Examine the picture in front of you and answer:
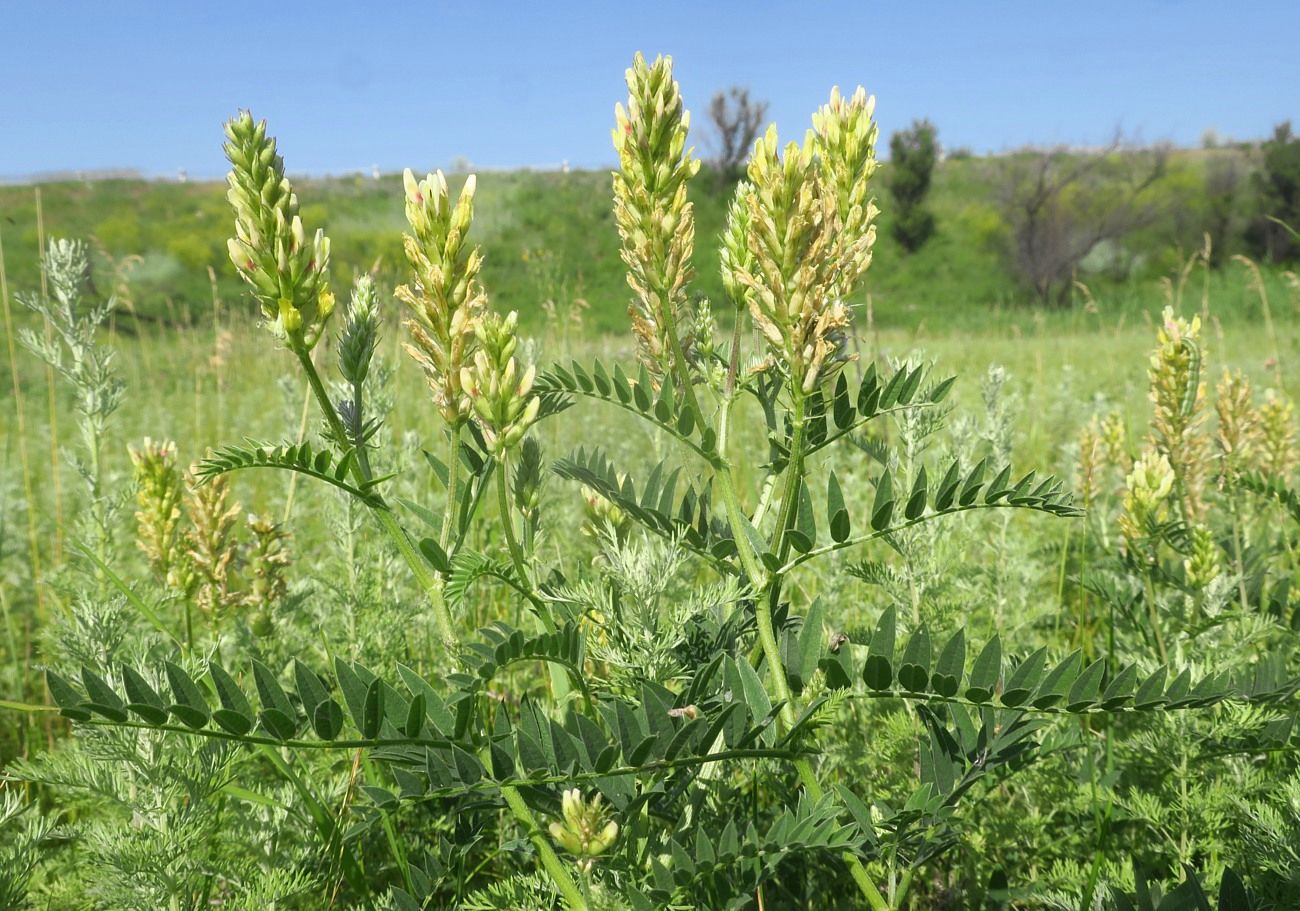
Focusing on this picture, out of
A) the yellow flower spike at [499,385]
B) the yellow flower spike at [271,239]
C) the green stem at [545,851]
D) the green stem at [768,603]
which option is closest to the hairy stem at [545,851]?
the green stem at [545,851]

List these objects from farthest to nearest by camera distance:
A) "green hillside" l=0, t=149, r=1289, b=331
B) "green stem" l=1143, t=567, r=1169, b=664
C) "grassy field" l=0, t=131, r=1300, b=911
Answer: "green hillside" l=0, t=149, r=1289, b=331 → "green stem" l=1143, t=567, r=1169, b=664 → "grassy field" l=0, t=131, r=1300, b=911

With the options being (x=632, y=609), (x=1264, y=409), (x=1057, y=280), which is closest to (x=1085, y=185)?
(x=1057, y=280)

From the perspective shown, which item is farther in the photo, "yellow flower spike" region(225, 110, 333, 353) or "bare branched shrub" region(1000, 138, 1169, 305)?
"bare branched shrub" region(1000, 138, 1169, 305)

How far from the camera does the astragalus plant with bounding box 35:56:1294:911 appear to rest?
1.05 m

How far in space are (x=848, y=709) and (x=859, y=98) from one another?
4.62ft

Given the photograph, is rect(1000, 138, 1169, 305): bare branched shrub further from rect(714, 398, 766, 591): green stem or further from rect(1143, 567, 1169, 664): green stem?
rect(714, 398, 766, 591): green stem

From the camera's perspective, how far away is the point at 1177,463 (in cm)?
219

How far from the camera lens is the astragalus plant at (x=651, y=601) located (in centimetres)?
105

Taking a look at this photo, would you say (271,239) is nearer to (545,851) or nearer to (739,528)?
(739,528)

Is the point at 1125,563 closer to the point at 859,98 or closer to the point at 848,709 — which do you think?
the point at 848,709

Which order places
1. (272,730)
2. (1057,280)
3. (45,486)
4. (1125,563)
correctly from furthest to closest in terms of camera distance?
(1057,280), (45,486), (1125,563), (272,730)

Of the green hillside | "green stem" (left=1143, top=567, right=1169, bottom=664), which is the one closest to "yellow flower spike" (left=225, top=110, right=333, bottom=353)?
"green stem" (left=1143, top=567, right=1169, bottom=664)

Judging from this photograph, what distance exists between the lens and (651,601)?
133 cm

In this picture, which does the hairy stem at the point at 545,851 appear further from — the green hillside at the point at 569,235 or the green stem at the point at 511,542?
the green hillside at the point at 569,235
